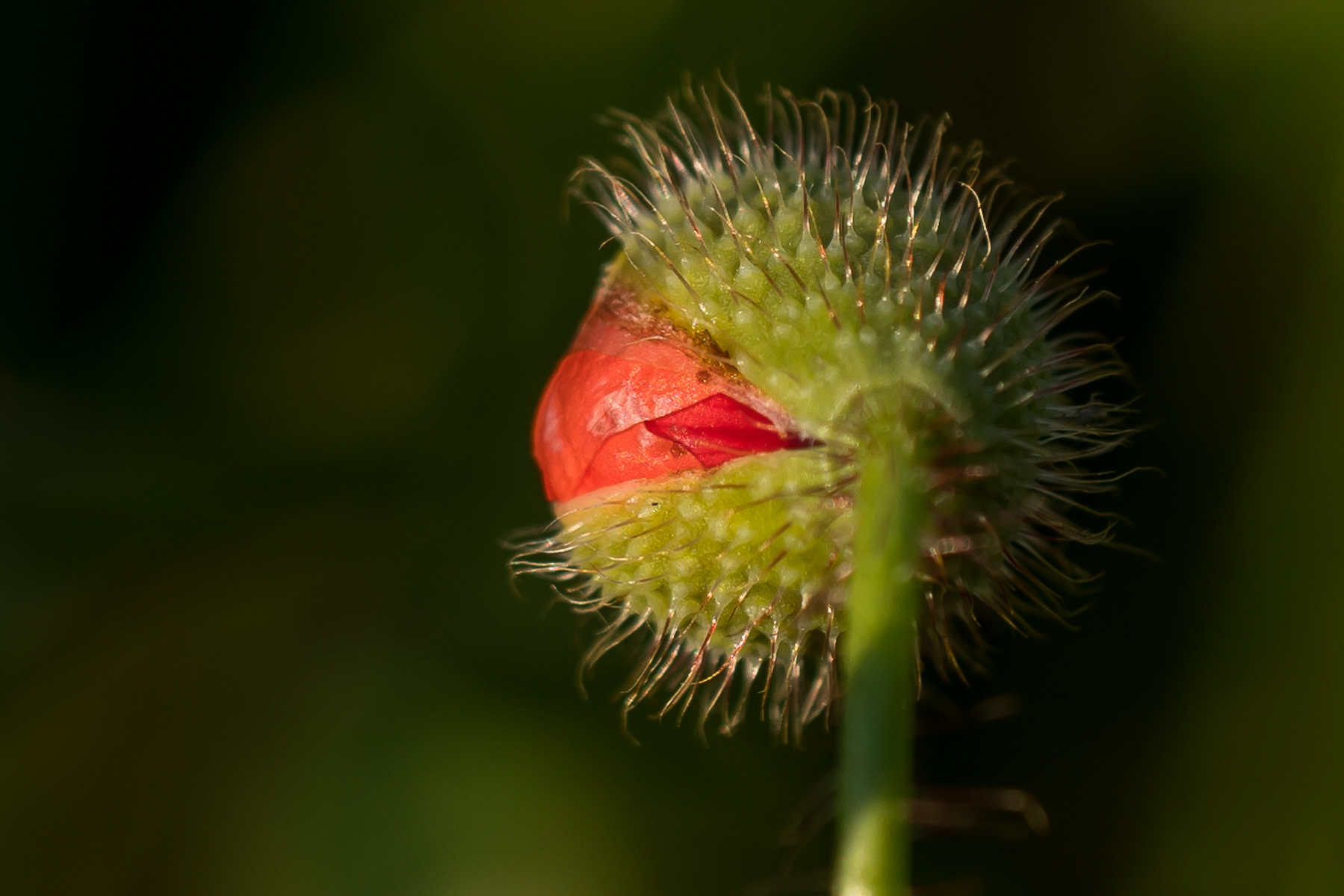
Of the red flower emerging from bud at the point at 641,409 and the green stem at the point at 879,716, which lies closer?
the green stem at the point at 879,716

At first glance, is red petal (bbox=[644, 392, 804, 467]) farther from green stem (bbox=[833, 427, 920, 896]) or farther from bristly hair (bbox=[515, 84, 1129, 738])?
green stem (bbox=[833, 427, 920, 896])

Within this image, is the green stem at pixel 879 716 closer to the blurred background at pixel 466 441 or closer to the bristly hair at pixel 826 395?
the bristly hair at pixel 826 395

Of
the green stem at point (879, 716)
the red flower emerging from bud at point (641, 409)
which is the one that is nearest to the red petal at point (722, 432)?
the red flower emerging from bud at point (641, 409)

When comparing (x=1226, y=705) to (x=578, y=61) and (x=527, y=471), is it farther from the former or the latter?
(x=578, y=61)

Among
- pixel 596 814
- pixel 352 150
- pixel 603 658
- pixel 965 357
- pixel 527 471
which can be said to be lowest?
pixel 596 814

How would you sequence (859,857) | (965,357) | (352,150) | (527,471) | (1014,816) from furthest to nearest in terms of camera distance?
(352,150)
(527,471)
(1014,816)
(965,357)
(859,857)

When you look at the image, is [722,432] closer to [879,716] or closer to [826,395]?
[826,395]

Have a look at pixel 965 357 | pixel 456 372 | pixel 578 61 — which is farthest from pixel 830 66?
pixel 965 357

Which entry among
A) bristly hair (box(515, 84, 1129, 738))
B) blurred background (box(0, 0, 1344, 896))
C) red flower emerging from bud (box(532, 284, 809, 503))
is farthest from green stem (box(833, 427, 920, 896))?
blurred background (box(0, 0, 1344, 896))
